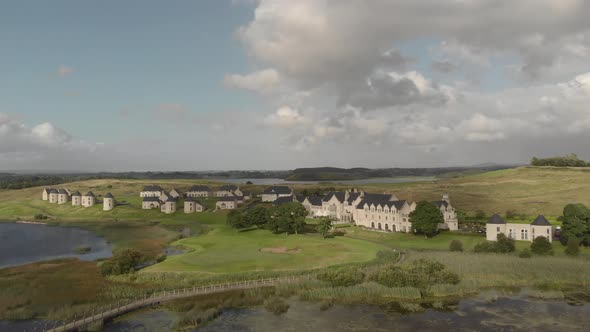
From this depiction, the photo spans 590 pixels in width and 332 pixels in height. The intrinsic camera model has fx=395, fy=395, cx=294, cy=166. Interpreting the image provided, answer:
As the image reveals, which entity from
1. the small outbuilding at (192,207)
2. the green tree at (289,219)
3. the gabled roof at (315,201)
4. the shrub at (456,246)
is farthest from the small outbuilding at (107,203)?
the shrub at (456,246)

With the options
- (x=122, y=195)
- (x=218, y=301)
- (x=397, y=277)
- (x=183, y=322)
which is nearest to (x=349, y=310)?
(x=397, y=277)

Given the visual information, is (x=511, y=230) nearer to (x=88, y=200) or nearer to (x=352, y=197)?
(x=352, y=197)

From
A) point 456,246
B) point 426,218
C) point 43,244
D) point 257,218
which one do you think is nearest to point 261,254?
point 257,218

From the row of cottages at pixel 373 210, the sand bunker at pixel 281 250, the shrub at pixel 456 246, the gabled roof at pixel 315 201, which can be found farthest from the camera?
the gabled roof at pixel 315 201

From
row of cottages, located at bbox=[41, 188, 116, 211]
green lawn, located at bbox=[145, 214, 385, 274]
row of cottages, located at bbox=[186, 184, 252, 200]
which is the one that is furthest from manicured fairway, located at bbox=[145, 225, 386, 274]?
row of cottages, located at bbox=[186, 184, 252, 200]

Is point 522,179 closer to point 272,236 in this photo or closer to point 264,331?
point 272,236

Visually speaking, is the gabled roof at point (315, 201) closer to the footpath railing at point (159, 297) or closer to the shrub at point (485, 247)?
the shrub at point (485, 247)
